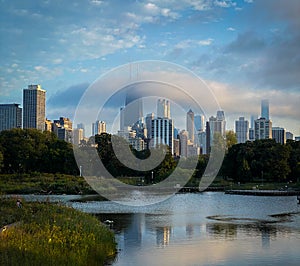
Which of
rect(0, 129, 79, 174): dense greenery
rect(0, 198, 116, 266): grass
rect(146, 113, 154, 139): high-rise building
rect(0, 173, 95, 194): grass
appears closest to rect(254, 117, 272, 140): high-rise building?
rect(0, 129, 79, 174): dense greenery

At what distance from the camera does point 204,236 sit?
22609mm

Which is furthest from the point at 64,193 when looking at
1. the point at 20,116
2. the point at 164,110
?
the point at 20,116

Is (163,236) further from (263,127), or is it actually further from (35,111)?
(263,127)

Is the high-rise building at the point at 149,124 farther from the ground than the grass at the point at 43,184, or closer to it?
farther from the ground

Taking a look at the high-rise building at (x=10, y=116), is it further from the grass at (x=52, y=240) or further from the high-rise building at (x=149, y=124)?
the grass at (x=52, y=240)

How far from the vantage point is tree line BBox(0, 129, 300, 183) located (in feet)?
225

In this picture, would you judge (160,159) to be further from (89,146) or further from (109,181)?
(89,146)

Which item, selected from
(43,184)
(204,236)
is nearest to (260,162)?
(43,184)

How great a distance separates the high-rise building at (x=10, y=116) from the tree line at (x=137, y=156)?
192 ft

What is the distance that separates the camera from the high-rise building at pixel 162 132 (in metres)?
56.6

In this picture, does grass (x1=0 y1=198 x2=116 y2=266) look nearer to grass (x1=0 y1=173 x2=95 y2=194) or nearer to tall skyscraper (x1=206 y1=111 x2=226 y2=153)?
grass (x1=0 y1=173 x2=95 y2=194)

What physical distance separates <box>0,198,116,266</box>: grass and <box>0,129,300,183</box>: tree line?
4854cm

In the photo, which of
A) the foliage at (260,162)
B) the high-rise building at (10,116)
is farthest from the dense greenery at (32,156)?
the high-rise building at (10,116)

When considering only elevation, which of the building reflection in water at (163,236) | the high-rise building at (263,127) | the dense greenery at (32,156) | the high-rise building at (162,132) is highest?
the high-rise building at (263,127)
